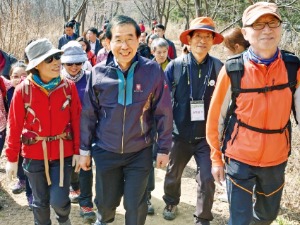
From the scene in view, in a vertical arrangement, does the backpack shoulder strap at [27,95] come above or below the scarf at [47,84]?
below

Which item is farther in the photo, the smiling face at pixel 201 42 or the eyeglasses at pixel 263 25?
the smiling face at pixel 201 42

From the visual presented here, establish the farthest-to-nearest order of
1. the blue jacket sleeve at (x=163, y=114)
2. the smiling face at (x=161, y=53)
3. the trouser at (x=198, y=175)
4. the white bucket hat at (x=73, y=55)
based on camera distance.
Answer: the smiling face at (x=161, y=53), the white bucket hat at (x=73, y=55), the trouser at (x=198, y=175), the blue jacket sleeve at (x=163, y=114)

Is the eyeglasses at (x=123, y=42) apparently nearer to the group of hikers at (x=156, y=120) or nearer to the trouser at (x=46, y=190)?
the group of hikers at (x=156, y=120)

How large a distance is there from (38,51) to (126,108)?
0.96m

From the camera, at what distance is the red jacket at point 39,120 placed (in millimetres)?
3080

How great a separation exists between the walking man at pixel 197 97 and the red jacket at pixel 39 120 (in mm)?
1069

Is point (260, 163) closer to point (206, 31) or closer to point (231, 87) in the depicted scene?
point (231, 87)

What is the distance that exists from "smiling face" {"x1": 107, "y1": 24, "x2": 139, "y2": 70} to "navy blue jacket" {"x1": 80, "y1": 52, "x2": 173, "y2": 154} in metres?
0.09

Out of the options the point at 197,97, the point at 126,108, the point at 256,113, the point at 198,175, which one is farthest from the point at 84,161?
the point at 256,113

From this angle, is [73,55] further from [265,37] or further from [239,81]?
[265,37]

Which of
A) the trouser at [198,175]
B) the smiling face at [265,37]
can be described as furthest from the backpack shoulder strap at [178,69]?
the smiling face at [265,37]

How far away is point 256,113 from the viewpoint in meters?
2.61

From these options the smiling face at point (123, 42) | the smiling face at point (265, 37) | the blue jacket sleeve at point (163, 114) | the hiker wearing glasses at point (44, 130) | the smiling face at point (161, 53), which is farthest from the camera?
the smiling face at point (161, 53)

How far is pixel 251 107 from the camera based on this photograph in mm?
2627
